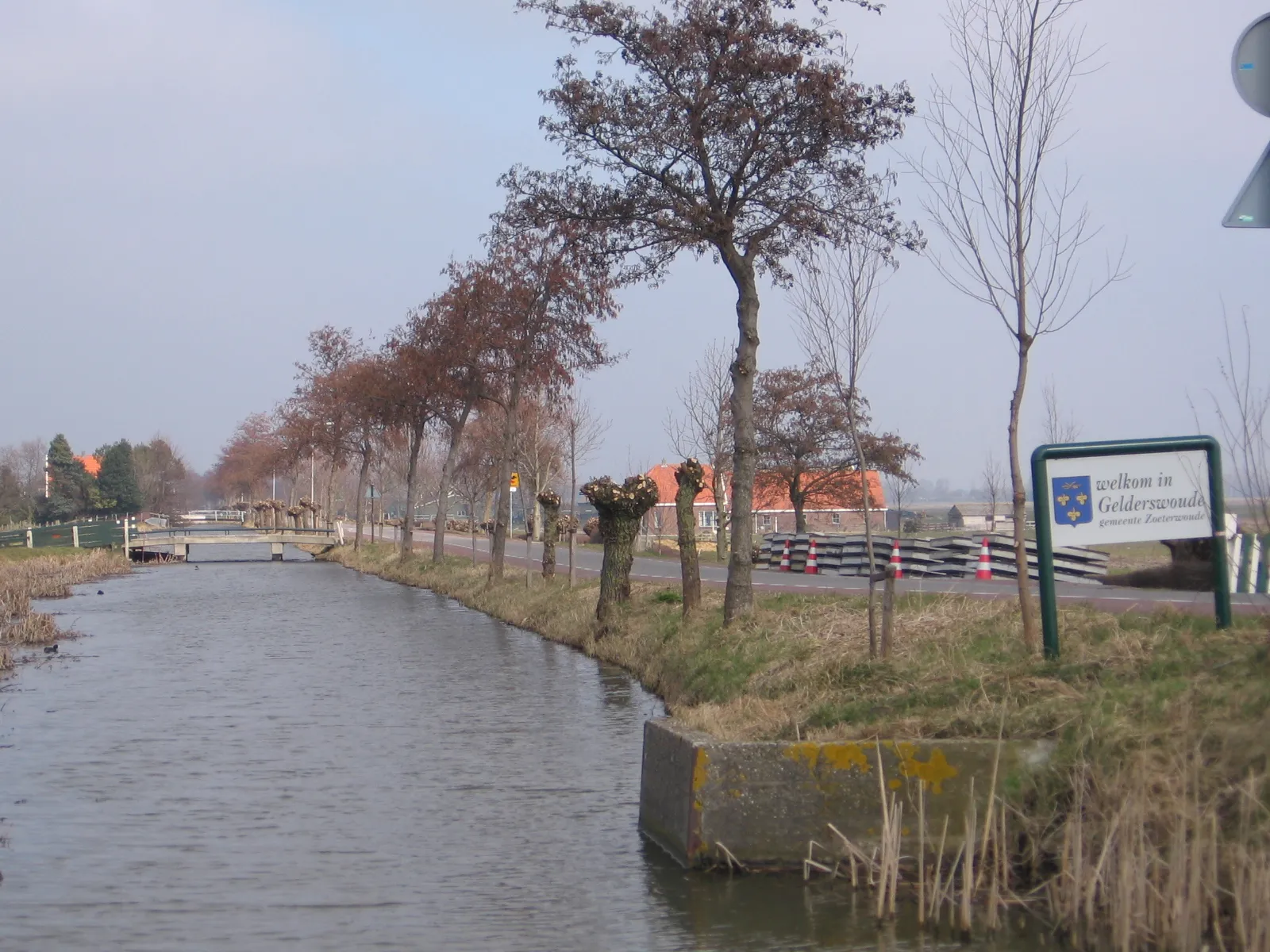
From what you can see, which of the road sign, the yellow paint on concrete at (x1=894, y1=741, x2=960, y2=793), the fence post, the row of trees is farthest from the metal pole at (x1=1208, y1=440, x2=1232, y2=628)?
the row of trees

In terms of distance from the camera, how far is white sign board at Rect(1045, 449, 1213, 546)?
9.84 meters

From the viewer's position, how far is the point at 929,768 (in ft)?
26.2

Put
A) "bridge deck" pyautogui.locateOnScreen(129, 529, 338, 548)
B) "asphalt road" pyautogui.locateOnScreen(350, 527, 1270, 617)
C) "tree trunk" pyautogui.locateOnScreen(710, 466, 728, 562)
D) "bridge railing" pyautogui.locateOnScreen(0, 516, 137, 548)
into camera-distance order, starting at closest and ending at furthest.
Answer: "asphalt road" pyautogui.locateOnScreen(350, 527, 1270, 617), "tree trunk" pyautogui.locateOnScreen(710, 466, 728, 562), "bridge railing" pyautogui.locateOnScreen(0, 516, 137, 548), "bridge deck" pyautogui.locateOnScreen(129, 529, 338, 548)

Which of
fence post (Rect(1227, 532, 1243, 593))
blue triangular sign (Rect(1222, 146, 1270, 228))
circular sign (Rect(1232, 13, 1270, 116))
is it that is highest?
circular sign (Rect(1232, 13, 1270, 116))

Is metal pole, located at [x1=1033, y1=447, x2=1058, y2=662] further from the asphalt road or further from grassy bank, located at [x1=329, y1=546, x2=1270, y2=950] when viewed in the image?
the asphalt road

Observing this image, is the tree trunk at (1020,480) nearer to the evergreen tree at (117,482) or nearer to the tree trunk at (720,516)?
the tree trunk at (720,516)

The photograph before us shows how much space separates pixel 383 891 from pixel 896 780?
321cm

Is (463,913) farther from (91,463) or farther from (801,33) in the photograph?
(91,463)

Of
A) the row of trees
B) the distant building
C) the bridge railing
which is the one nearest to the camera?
the distant building

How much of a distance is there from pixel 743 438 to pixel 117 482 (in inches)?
3913

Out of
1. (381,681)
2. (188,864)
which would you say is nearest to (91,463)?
(381,681)

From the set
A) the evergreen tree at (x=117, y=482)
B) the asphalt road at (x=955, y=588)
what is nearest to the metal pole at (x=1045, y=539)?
the asphalt road at (x=955, y=588)

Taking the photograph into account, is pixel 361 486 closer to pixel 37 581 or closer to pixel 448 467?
pixel 448 467

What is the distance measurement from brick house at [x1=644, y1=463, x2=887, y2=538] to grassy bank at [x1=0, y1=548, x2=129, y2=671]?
42.1 ft
